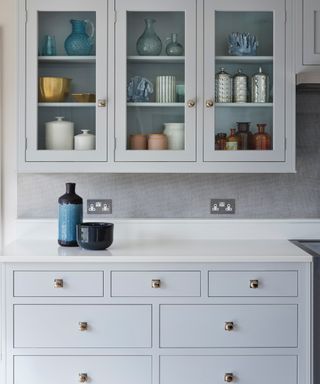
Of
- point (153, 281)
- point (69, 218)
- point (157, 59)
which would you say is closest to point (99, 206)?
point (69, 218)

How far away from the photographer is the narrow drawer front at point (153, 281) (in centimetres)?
262

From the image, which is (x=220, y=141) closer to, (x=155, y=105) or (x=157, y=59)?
(x=155, y=105)

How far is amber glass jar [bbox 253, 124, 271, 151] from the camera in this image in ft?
9.45

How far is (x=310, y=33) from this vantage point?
9.23 feet

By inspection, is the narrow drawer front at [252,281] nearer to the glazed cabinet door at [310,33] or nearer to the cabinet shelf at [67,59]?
the glazed cabinet door at [310,33]

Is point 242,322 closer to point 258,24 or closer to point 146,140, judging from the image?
point 146,140

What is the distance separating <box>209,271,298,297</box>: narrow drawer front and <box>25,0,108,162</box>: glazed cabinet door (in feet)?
2.60

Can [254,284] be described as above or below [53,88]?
below

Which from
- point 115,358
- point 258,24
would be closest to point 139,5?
point 258,24

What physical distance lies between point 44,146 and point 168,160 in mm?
595

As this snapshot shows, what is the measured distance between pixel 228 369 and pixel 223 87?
4.26ft

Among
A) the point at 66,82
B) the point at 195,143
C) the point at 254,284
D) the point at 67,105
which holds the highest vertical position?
the point at 66,82

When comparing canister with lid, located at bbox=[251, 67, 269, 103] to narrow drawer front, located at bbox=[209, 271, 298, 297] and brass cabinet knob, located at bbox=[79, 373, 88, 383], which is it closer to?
narrow drawer front, located at bbox=[209, 271, 298, 297]

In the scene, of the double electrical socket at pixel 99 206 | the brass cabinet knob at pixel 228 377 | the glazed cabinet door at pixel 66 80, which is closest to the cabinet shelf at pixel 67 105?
the glazed cabinet door at pixel 66 80
